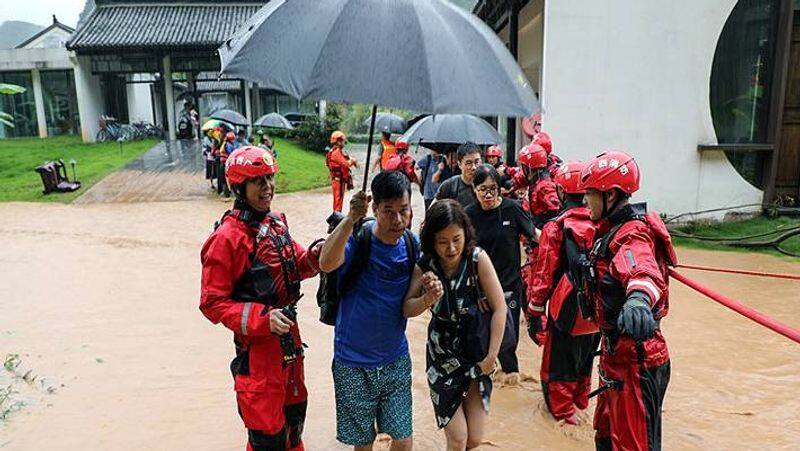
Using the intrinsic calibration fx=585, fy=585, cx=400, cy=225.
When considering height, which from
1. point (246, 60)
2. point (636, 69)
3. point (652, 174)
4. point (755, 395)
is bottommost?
point (755, 395)

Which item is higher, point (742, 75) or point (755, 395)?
point (742, 75)

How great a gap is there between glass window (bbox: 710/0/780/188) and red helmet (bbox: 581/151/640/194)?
894cm

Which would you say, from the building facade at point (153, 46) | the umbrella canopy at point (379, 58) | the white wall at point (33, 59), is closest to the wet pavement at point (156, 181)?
the building facade at point (153, 46)

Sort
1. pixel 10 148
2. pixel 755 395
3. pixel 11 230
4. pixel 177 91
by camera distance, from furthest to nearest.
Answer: pixel 177 91 → pixel 10 148 → pixel 11 230 → pixel 755 395

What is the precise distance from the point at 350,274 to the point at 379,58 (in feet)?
3.54

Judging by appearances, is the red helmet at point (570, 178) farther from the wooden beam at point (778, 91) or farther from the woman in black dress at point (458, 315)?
the wooden beam at point (778, 91)

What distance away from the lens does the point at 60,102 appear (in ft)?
90.8

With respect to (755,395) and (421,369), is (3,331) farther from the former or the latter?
(755,395)

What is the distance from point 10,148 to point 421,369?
24821mm

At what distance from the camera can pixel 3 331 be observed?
20.3ft

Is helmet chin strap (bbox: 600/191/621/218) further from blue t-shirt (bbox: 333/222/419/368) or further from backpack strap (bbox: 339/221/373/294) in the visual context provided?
backpack strap (bbox: 339/221/373/294)

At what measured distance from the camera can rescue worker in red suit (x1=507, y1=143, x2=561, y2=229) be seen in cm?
559

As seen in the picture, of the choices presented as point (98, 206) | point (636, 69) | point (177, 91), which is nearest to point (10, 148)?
point (177, 91)

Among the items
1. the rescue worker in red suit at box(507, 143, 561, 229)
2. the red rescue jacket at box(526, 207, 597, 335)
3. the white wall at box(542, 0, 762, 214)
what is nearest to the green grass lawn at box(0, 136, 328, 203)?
the white wall at box(542, 0, 762, 214)
